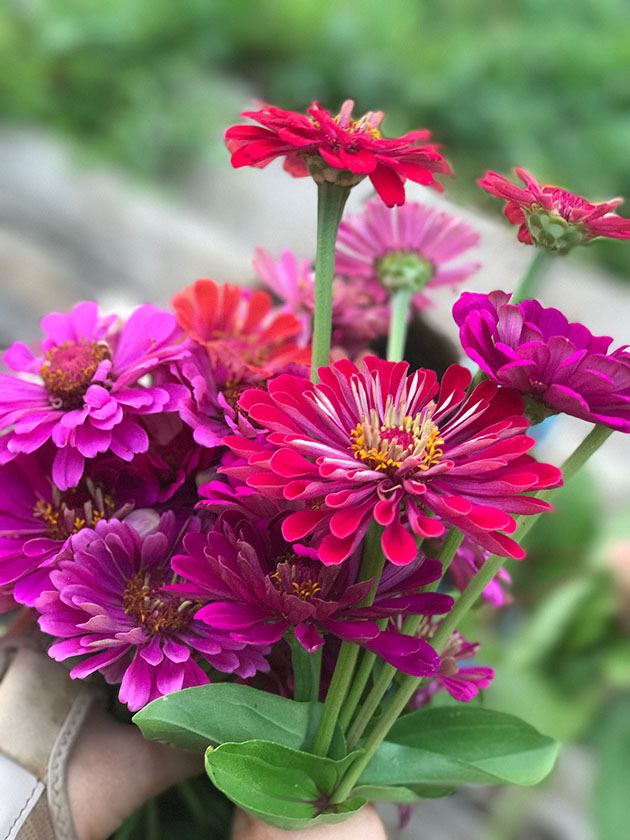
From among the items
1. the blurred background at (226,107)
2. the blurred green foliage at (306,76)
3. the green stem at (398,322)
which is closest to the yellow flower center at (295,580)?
the green stem at (398,322)

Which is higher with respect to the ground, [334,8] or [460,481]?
[334,8]

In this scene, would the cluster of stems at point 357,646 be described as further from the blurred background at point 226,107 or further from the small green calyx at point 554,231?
the blurred background at point 226,107

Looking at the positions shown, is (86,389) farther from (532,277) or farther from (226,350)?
(532,277)

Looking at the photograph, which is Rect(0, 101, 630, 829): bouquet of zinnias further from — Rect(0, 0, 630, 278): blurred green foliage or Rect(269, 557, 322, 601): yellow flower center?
Rect(0, 0, 630, 278): blurred green foliage

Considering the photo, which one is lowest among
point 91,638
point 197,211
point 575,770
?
point 575,770

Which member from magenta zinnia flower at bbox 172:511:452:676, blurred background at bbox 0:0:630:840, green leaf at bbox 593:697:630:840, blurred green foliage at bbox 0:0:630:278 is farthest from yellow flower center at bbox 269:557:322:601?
blurred green foliage at bbox 0:0:630:278

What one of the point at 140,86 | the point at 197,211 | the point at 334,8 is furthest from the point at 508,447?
the point at 334,8

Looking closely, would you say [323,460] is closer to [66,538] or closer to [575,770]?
[66,538]
